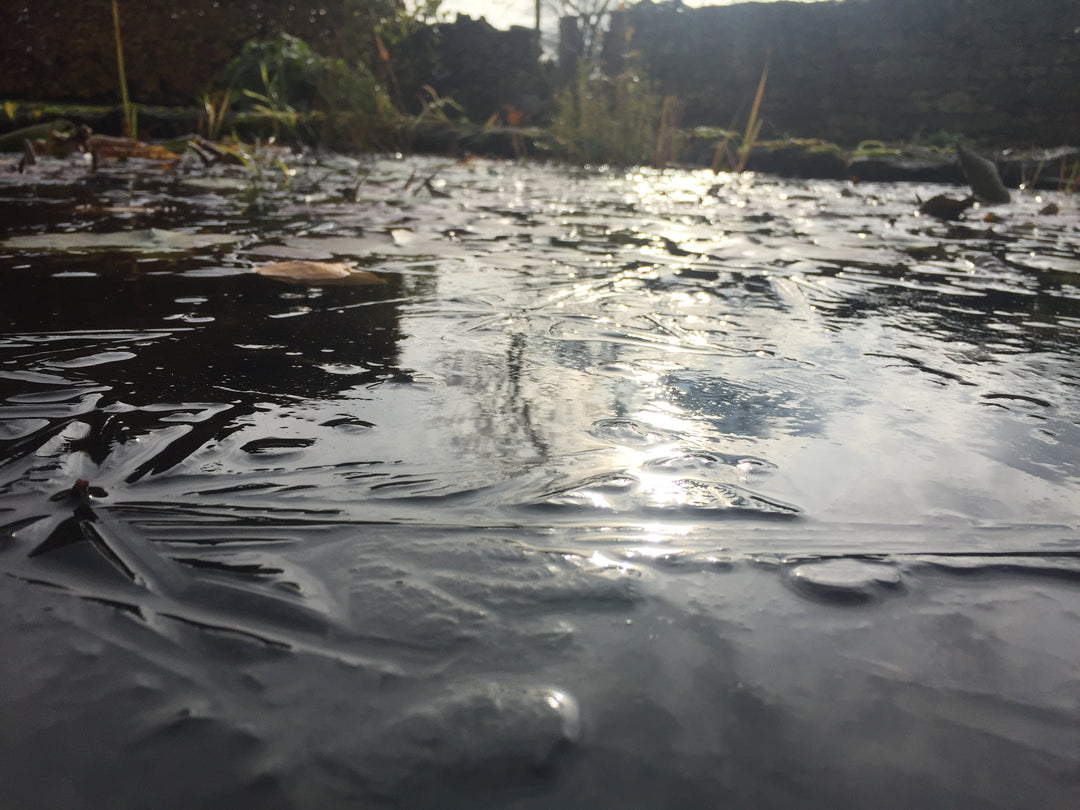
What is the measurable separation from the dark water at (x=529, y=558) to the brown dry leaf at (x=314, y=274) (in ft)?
0.96

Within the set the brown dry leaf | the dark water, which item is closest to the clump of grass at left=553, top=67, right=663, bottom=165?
the brown dry leaf

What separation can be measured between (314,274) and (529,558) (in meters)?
1.46

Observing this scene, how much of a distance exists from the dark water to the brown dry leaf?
0.96 feet

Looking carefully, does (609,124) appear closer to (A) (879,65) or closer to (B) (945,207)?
(B) (945,207)

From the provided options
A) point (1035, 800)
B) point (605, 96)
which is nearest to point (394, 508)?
point (1035, 800)

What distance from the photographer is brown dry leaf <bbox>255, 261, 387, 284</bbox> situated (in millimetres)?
1967

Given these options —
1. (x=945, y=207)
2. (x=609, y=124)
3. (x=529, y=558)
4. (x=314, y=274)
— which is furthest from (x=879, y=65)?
(x=529, y=558)

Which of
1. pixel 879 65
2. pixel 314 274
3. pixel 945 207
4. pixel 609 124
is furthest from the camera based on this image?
pixel 879 65

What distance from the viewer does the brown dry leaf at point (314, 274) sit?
197 cm

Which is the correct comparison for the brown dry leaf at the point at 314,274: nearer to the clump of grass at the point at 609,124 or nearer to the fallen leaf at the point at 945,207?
the fallen leaf at the point at 945,207

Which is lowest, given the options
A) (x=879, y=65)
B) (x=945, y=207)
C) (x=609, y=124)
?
(x=945, y=207)

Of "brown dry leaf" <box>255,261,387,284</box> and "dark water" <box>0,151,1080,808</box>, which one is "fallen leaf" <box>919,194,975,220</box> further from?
"brown dry leaf" <box>255,261,387,284</box>

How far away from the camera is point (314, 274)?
197 cm

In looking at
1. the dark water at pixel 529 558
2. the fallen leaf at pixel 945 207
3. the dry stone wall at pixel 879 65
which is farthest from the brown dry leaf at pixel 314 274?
the dry stone wall at pixel 879 65
